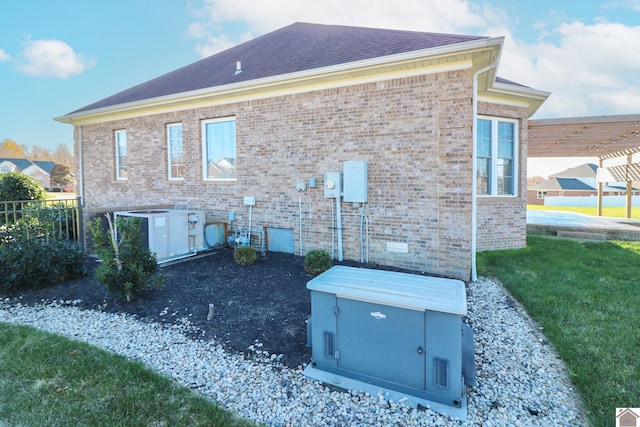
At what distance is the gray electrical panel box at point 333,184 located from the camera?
676cm

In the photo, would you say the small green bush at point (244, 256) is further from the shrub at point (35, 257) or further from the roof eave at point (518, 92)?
the roof eave at point (518, 92)

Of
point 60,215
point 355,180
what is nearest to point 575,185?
point 355,180

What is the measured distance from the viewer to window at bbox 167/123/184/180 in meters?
9.39

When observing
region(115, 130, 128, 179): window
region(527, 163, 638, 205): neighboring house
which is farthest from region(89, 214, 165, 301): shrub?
region(527, 163, 638, 205): neighboring house

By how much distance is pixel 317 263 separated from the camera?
5957 mm

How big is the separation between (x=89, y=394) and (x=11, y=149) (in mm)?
78144

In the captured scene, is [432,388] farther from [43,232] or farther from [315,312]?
[43,232]

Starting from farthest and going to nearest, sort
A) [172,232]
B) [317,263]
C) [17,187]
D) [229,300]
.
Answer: [17,187], [172,232], [317,263], [229,300]

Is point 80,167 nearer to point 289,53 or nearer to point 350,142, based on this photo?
point 289,53

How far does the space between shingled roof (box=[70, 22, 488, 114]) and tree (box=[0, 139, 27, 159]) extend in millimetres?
65906

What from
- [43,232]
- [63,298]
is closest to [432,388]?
[63,298]

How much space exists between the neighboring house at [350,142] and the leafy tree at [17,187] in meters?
2.69

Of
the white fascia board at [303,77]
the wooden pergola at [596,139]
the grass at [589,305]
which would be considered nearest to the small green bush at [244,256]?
the white fascia board at [303,77]

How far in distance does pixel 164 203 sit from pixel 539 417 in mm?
9497
